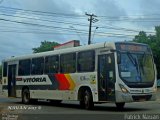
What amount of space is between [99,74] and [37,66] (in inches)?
269

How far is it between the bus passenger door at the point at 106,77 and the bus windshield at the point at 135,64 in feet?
1.41

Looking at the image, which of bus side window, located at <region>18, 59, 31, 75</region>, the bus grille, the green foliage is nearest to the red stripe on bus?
bus side window, located at <region>18, 59, 31, 75</region>

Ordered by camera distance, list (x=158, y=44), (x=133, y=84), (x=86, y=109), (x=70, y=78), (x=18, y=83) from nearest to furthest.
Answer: (x=133, y=84) → (x=86, y=109) → (x=70, y=78) → (x=18, y=83) → (x=158, y=44)

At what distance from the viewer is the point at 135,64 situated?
806 inches

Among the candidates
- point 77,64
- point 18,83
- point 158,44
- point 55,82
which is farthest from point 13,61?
point 158,44

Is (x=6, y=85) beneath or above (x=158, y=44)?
beneath

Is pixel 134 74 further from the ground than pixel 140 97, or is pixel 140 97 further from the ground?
pixel 134 74

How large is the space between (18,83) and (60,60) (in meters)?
5.94

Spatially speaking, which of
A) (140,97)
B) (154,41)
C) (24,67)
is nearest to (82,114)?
(140,97)

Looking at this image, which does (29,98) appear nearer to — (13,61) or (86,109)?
(13,61)

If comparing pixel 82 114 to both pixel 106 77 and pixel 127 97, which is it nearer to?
pixel 127 97

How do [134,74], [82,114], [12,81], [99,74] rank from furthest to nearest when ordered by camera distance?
1. [12,81]
2. [99,74]
3. [134,74]
4. [82,114]

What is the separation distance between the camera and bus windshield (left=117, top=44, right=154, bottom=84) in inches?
792

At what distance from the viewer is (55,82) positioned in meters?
24.6
